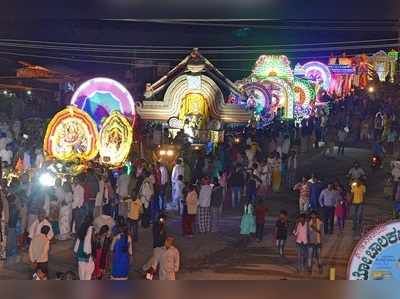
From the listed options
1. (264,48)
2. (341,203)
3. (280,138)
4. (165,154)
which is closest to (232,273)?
(341,203)

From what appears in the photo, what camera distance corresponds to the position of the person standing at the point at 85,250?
31.9 feet

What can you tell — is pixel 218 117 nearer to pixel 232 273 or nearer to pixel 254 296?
pixel 232 273

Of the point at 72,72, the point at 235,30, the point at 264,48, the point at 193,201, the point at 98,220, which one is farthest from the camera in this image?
the point at 264,48

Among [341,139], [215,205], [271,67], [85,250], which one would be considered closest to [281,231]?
[215,205]

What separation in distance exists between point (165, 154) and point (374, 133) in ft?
33.9

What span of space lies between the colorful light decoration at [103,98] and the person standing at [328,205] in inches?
273

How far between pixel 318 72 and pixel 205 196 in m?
31.7

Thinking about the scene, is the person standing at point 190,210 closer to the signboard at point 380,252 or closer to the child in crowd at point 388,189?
the child in crowd at point 388,189

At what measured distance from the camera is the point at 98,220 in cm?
1134

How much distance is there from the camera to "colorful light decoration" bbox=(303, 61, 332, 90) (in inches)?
1759

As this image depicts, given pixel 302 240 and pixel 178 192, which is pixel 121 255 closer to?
pixel 302 240

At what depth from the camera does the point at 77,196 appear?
43.5ft

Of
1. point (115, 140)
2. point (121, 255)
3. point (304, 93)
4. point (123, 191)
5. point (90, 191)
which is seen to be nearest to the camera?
point (121, 255)

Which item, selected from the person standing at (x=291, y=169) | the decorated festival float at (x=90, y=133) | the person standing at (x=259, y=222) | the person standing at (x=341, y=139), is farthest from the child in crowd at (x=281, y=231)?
the person standing at (x=341, y=139)
